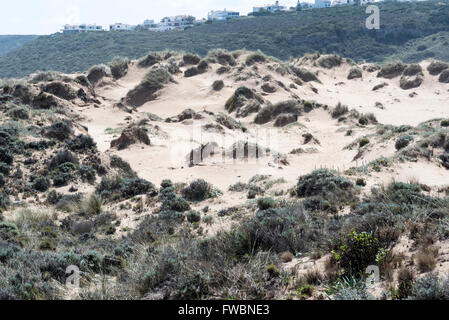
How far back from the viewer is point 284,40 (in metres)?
70.1

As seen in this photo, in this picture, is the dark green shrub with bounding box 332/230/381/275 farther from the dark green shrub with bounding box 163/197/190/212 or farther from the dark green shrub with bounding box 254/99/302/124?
the dark green shrub with bounding box 254/99/302/124

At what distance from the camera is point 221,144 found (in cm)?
1568

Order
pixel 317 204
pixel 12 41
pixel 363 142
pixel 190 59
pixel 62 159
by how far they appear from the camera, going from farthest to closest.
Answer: pixel 12 41
pixel 190 59
pixel 363 142
pixel 62 159
pixel 317 204

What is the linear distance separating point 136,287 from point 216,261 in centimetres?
90

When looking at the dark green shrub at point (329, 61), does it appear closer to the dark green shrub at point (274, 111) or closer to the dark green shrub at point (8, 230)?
the dark green shrub at point (274, 111)

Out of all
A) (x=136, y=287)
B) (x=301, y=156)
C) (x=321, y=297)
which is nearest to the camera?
(x=321, y=297)

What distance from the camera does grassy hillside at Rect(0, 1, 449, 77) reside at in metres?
66.3

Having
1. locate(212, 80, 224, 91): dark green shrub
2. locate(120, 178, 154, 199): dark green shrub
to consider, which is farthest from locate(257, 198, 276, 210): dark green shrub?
locate(212, 80, 224, 91): dark green shrub

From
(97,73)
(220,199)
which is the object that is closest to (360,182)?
(220,199)

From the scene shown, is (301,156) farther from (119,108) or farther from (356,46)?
(356,46)

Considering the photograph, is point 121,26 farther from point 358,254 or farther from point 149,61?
point 358,254

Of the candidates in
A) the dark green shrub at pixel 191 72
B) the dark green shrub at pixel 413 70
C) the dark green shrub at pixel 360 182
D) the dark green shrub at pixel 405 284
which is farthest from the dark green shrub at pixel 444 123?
the dark green shrub at pixel 191 72

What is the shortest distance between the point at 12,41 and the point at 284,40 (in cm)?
9147

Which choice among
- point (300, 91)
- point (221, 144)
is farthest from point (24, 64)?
point (221, 144)
